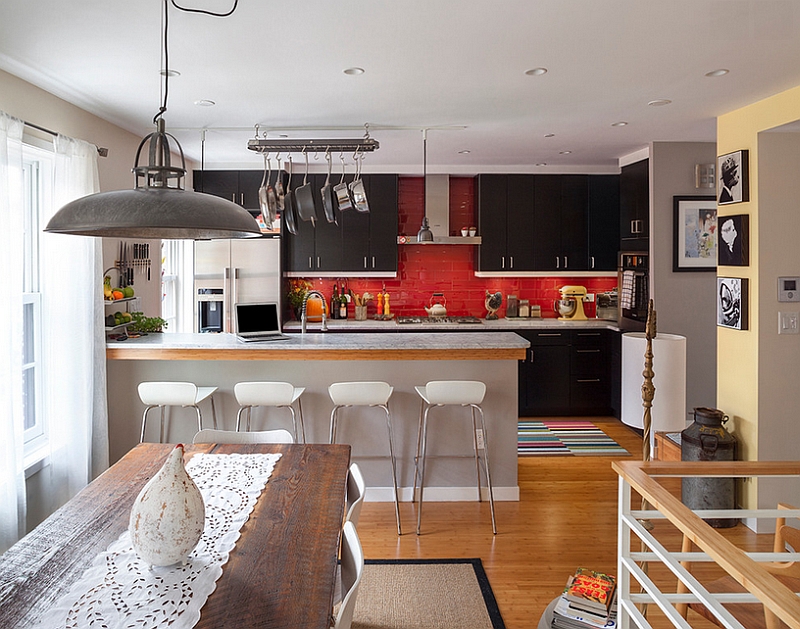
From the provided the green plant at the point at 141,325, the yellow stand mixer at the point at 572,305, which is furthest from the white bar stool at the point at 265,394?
the yellow stand mixer at the point at 572,305

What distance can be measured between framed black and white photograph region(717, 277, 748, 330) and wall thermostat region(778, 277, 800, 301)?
0.60 ft

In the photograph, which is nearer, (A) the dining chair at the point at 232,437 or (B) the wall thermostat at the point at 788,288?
(A) the dining chair at the point at 232,437

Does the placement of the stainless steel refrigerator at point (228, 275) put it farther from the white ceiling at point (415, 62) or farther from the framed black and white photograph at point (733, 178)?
the framed black and white photograph at point (733, 178)

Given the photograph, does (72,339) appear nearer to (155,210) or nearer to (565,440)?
(155,210)

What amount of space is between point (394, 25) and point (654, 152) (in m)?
3.31

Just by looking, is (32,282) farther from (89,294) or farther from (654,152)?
(654,152)

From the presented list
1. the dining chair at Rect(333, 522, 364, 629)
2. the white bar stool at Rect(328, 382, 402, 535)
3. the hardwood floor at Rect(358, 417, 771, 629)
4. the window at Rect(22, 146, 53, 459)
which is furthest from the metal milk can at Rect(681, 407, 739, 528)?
the window at Rect(22, 146, 53, 459)

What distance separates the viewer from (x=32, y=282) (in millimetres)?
3631

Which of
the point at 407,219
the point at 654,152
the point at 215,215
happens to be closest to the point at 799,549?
the point at 215,215

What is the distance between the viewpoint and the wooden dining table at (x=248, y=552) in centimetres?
153

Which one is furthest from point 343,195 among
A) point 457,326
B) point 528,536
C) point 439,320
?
point 439,320

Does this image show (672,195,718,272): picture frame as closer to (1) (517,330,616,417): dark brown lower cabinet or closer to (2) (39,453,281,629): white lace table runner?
(1) (517,330,616,417): dark brown lower cabinet

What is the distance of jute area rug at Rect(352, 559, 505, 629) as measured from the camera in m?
2.77

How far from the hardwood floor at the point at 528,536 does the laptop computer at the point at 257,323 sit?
1.33 metres
